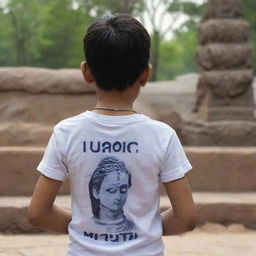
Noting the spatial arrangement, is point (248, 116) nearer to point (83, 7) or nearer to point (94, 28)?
point (94, 28)

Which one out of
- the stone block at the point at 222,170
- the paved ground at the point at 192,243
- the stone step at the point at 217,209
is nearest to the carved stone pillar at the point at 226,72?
the stone block at the point at 222,170

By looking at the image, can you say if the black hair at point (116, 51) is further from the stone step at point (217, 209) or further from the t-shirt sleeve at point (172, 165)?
the stone step at point (217, 209)

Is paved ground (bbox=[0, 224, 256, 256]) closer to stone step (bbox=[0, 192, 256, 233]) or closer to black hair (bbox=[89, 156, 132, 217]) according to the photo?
stone step (bbox=[0, 192, 256, 233])

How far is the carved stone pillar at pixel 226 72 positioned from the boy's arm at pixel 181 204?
240 inches

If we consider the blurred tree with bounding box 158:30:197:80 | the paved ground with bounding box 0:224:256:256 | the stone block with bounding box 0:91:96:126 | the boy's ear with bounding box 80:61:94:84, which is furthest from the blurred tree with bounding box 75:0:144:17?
the boy's ear with bounding box 80:61:94:84

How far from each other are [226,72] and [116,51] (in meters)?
6.46

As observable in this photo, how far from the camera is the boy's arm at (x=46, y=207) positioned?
1613mm

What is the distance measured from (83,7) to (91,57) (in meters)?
24.9

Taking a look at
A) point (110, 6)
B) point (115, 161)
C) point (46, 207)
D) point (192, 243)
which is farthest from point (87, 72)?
point (110, 6)

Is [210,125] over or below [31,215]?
below

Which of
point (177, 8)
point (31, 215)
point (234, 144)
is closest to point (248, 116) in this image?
point (234, 144)

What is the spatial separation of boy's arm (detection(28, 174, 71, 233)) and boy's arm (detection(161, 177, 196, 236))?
0.86 ft

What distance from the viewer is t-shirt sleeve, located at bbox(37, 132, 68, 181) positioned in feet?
5.26

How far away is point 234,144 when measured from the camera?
25.3 feet
